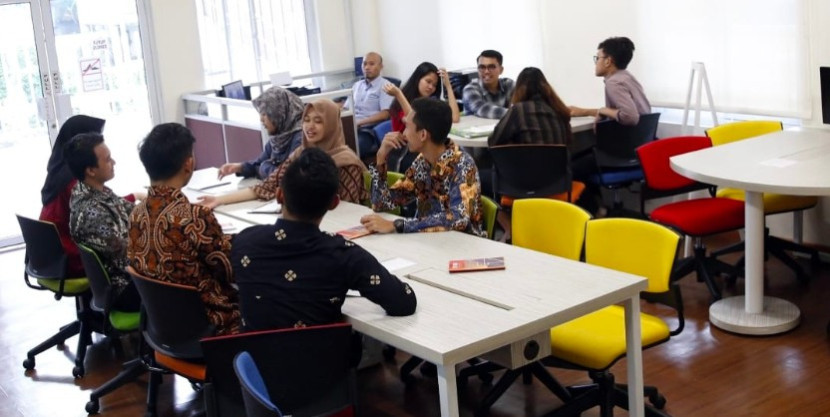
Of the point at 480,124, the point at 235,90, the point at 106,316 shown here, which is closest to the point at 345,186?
the point at 106,316

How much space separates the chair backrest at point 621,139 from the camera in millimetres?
6090

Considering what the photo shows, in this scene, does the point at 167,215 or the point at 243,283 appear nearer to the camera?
the point at 243,283

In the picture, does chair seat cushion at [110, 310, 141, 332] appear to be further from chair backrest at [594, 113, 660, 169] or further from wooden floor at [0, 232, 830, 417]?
chair backrest at [594, 113, 660, 169]

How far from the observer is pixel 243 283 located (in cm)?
309

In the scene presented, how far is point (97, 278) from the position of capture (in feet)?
13.8

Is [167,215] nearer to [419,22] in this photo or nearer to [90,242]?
[90,242]

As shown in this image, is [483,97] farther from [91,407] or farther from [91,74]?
[91,407]

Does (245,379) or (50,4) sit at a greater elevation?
(50,4)

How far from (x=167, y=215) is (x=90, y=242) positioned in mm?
1031

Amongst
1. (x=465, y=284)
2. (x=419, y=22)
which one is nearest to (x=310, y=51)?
(x=419, y=22)

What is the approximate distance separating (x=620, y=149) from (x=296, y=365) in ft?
12.1

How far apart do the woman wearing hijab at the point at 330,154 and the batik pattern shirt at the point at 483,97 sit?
86.0 inches

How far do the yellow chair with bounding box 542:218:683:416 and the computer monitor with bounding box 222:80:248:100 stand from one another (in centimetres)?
434

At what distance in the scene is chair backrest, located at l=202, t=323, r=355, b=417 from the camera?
2.85m
